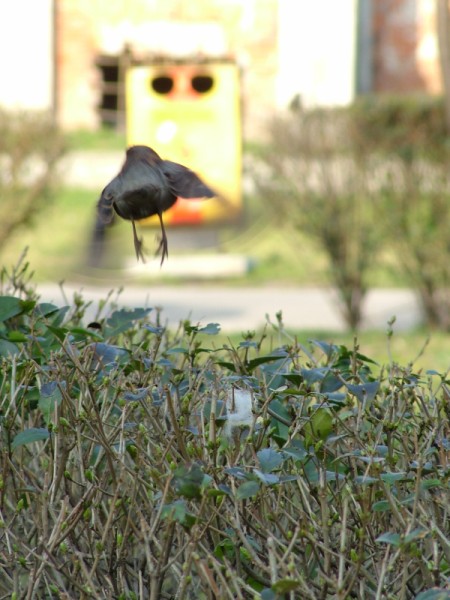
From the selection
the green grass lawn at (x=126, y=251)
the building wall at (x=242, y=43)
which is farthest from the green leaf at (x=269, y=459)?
the building wall at (x=242, y=43)

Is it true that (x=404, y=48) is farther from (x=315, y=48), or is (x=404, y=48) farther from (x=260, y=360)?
(x=260, y=360)

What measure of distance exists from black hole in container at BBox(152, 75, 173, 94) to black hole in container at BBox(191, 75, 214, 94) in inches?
9.3

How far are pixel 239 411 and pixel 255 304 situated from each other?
7.67 metres

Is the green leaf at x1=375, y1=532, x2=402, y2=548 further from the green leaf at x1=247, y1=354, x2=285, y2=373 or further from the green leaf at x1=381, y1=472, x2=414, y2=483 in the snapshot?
the green leaf at x1=247, y1=354, x2=285, y2=373

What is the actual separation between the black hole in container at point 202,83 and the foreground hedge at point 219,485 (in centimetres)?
944

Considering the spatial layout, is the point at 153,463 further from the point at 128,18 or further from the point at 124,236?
the point at 128,18

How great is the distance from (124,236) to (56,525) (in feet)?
37.4

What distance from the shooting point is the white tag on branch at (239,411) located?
2.03 meters

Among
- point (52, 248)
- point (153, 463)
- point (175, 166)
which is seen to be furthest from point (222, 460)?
point (52, 248)

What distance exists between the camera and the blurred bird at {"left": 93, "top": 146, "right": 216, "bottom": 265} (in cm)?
230

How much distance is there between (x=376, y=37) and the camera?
19547 millimetres

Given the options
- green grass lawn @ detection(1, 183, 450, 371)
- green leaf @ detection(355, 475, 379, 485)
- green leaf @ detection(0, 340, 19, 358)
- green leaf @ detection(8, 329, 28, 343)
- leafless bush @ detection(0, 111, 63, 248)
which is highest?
green leaf @ detection(8, 329, 28, 343)

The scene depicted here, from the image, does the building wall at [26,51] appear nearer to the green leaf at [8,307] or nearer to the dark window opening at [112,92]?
the dark window opening at [112,92]

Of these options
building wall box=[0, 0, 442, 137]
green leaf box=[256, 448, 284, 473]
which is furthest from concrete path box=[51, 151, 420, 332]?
building wall box=[0, 0, 442, 137]
